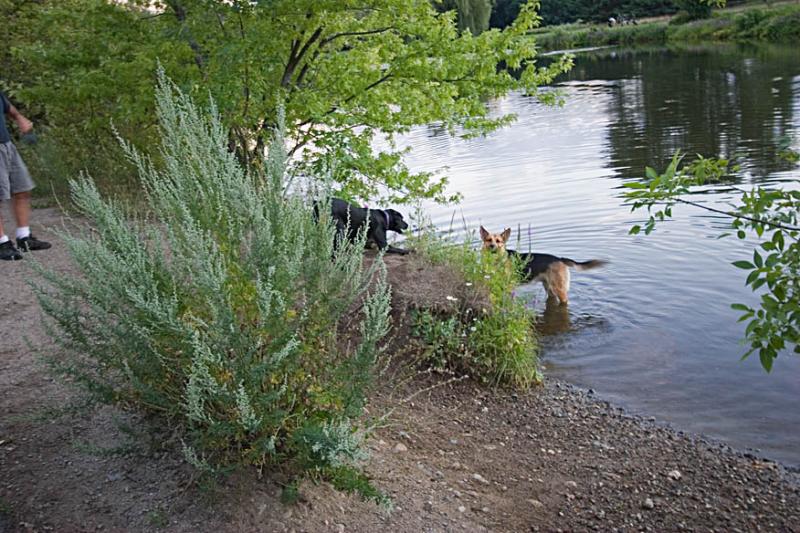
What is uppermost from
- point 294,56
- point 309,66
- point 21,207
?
point 294,56

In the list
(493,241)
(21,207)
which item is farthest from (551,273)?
(21,207)

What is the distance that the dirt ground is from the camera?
3.54m

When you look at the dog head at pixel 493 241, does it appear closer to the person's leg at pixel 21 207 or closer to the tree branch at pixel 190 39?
the tree branch at pixel 190 39

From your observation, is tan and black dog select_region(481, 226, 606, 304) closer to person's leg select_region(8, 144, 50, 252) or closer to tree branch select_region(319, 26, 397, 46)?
tree branch select_region(319, 26, 397, 46)

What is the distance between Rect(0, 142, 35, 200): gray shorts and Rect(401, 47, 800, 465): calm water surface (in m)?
5.62

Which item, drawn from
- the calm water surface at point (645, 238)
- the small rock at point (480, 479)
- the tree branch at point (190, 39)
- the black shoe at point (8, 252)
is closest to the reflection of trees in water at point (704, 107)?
the calm water surface at point (645, 238)

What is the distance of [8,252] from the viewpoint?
820cm

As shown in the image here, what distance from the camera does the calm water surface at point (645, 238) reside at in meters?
6.50

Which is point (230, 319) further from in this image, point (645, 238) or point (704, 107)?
point (704, 107)

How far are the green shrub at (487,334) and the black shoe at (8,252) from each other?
4.66 metres

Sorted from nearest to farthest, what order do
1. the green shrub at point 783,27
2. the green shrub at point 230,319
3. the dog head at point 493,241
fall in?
the green shrub at point 230,319 → the dog head at point 493,241 → the green shrub at point 783,27

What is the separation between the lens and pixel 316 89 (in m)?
9.07

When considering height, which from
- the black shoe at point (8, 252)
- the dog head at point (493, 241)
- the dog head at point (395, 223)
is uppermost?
the black shoe at point (8, 252)

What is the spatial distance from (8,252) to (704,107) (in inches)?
778
